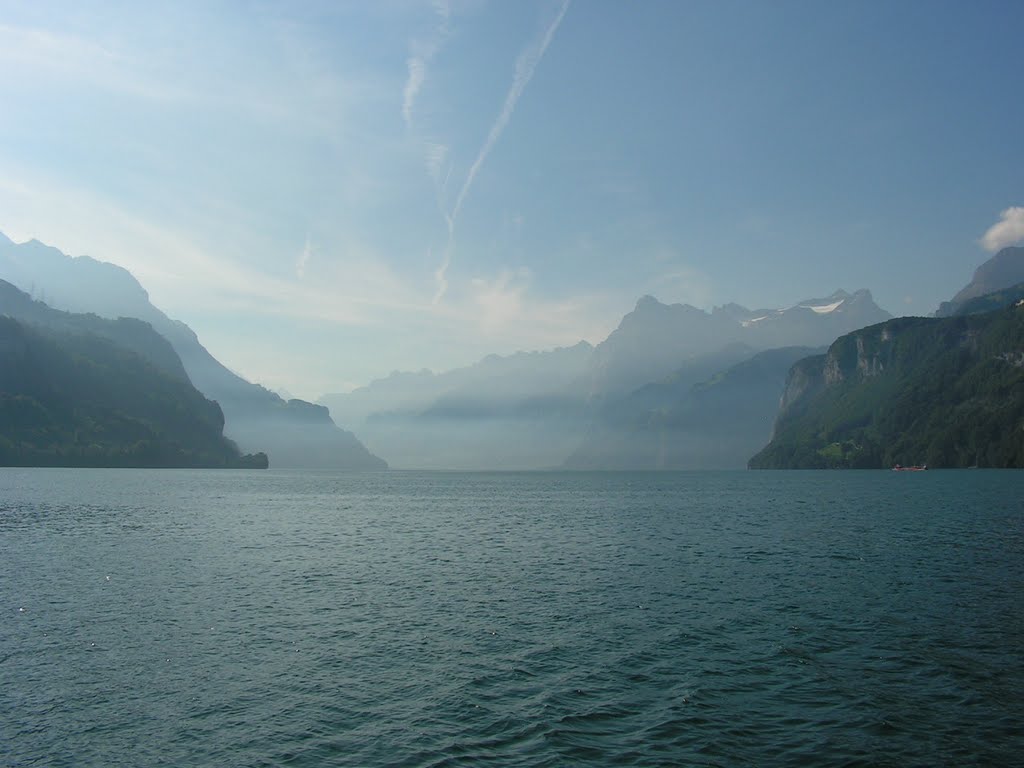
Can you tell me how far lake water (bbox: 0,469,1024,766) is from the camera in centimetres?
2666

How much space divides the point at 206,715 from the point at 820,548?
233ft

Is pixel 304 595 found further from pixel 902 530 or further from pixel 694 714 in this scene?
pixel 902 530

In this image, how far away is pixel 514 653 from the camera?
38500 millimetres

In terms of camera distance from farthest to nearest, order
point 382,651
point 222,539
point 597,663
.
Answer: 1. point 222,539
2. point 382,651
3. point 597,663

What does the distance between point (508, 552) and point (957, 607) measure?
4527 cm

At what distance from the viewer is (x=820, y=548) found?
3132 inches

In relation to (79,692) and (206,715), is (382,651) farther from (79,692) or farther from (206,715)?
(79,692)

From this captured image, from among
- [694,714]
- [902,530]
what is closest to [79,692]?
[694,714]

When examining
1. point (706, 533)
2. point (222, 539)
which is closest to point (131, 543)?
point (222, 539)

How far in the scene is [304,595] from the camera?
54.3 metres

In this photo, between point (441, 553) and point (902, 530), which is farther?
point (902, 530)

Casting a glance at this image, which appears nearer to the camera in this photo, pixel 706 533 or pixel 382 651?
pixel 382 651

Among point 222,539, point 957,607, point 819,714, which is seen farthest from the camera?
point 222,539

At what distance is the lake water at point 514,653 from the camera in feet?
87.5
